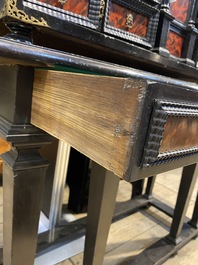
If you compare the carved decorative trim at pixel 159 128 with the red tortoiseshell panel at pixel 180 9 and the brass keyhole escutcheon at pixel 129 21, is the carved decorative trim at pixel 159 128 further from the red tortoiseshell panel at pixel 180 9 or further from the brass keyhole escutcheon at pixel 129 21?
the red tortoiseshell panel at pixel 180 9

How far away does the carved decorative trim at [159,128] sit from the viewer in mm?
284

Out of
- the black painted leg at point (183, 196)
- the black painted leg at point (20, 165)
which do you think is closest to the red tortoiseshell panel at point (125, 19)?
the black painted leg at point (20, 165)

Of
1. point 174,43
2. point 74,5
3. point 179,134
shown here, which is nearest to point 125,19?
point 74,5

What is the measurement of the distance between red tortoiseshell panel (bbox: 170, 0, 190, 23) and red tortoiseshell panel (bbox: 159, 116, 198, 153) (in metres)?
A: 0.70

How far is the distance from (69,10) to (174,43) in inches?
21.0

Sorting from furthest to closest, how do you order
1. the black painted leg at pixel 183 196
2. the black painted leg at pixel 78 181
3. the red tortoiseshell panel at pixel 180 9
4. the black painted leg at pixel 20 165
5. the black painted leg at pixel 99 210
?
1. the black painted leg at pixel 78 181
2. the black painted leg at pixel 183 196
3. the red tortoiseshell panel at pixel 180 9
4. the black painted leg at pixel 99 210
5. the black painted leg at pixel 20 165

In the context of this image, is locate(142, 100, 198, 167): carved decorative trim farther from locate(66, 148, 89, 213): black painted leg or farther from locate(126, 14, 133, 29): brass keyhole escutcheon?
locate(66, 148, 89, 213): black painted leg

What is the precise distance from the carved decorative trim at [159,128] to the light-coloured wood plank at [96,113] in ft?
0.10

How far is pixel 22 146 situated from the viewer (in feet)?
1.62

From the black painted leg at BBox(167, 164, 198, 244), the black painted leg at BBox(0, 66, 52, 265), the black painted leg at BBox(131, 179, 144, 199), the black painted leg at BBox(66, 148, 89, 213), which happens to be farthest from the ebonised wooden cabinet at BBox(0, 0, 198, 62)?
the black painted leg at BBox(131, 179, 144, 199)

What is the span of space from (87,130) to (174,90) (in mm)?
132

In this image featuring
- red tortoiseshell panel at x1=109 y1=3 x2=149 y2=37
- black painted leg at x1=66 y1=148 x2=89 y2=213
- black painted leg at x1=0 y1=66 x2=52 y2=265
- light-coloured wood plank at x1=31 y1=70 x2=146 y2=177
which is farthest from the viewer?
black painted leg at x1=66 y1=148 x2=89 y2=213

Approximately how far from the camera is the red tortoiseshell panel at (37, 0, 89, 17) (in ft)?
1.78

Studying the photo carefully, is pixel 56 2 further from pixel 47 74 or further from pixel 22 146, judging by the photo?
pixel 22 146
